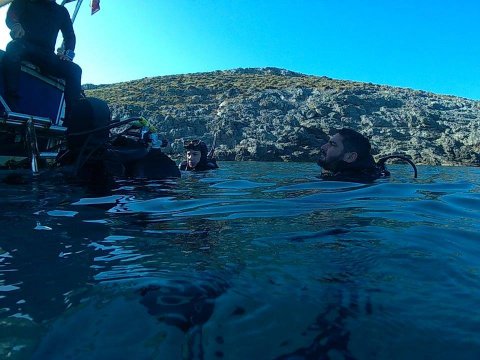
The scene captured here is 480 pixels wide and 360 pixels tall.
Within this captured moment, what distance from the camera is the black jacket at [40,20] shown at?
5020 millimetres

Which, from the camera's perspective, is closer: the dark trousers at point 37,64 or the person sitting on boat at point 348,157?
the dark trousers at point 37,64

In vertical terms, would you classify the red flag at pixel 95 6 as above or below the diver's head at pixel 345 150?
above

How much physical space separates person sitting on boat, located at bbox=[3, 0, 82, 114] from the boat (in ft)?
0.58

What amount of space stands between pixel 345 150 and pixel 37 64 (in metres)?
4.67

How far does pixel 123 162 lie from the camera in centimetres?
609

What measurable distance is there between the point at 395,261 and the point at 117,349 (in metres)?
1.38

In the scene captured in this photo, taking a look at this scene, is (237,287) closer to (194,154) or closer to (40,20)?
(40,20)

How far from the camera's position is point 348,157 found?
575cm

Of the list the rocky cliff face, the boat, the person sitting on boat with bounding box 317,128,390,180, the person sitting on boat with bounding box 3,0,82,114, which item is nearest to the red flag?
the boat

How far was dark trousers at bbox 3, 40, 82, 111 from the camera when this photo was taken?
4.92 meters

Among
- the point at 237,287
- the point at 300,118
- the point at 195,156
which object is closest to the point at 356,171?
the point at 195,156

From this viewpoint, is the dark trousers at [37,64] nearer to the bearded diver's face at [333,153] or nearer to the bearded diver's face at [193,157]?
the bearded diver's face at [193,157]

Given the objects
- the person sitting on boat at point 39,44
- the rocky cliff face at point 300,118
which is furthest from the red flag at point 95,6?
the rocky cliff face at point 300,118

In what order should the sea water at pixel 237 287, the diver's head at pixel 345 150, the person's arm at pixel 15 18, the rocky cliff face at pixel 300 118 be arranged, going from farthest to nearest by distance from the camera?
the rocky cliff face at pixel 300 118
the diver's head at pixel 345 150
the person's arm at pixel 15 18
the sea water at pixel 237 287
